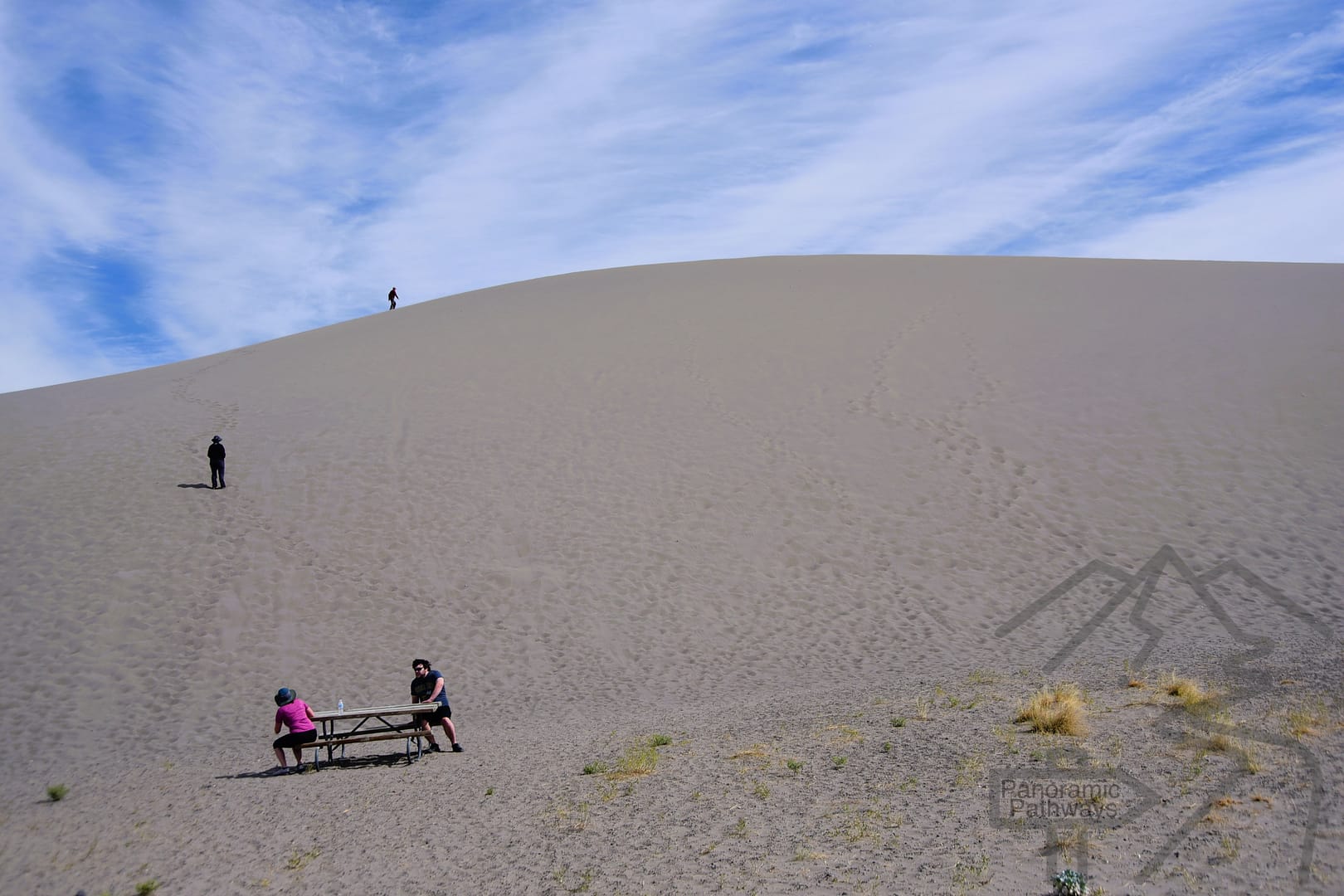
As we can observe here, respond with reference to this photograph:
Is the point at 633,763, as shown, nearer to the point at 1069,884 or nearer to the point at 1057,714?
the point at 1057,714

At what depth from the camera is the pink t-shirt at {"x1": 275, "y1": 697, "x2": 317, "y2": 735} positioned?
8.61 meters

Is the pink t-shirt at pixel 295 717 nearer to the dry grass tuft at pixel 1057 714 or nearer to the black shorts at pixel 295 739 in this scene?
the black shorts at pixel 295 739

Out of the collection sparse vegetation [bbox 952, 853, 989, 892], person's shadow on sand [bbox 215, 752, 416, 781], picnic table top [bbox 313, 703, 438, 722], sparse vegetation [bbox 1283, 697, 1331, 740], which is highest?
picnic table top [bbox 313, 703, 438, 722]

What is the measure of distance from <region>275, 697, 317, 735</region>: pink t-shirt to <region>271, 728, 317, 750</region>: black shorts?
0.03m

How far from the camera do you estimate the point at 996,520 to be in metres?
14.8

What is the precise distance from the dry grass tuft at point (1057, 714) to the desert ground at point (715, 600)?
4 cm

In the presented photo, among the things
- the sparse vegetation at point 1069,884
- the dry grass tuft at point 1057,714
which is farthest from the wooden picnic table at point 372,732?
the sparse vegetation at point 1069,884

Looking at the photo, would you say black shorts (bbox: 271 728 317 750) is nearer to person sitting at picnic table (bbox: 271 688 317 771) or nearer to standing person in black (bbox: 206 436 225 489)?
person sitting at picnic table (bbox: 271 688 317 771)

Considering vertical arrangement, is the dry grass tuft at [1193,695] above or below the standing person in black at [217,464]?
below

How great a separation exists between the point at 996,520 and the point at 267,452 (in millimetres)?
13538

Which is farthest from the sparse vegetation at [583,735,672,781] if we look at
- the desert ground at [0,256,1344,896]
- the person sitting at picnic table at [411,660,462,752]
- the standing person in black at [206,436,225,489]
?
the standing person in black at [206,436,225,489]

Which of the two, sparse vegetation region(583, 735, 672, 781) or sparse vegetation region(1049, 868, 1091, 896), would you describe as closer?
sparse vegetation region(1049, 868, 1091, 896)

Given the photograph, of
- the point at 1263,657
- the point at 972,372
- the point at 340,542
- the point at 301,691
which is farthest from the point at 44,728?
the point at 972,372

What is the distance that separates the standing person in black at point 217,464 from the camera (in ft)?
53.1
